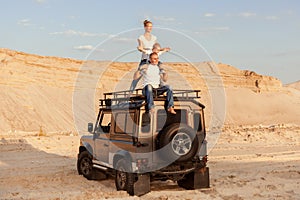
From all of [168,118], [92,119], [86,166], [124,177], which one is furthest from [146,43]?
[92,119]

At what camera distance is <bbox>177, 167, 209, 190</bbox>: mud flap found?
10.1 metres

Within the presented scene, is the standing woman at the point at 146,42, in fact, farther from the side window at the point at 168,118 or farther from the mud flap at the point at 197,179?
the mud flap at the point at 197,179

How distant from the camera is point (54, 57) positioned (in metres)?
57.0

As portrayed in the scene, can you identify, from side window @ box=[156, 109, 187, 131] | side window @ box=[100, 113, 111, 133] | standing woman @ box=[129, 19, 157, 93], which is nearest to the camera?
side window @ box=[156, 109, 187, 131]

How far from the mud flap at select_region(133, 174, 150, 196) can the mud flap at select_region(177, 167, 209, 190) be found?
1.23 metres

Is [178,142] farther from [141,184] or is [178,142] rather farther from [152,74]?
[152,74]

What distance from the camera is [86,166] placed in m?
12.2

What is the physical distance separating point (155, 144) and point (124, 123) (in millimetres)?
1055

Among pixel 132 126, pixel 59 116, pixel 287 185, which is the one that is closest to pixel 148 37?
pixel 132 126

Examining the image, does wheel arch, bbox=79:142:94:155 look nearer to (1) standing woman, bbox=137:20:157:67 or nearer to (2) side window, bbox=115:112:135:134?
(2) side window, bbox=115:112:135:134

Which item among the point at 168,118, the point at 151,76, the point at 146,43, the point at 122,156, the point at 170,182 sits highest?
the point at 146,43

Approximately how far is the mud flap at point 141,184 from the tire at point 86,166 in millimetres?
2664

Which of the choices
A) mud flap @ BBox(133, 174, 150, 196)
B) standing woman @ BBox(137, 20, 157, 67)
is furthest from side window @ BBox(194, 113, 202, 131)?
standing woman @ BBox(137, 20, 157, 67)

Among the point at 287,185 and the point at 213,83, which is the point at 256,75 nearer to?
the point at 213,83
